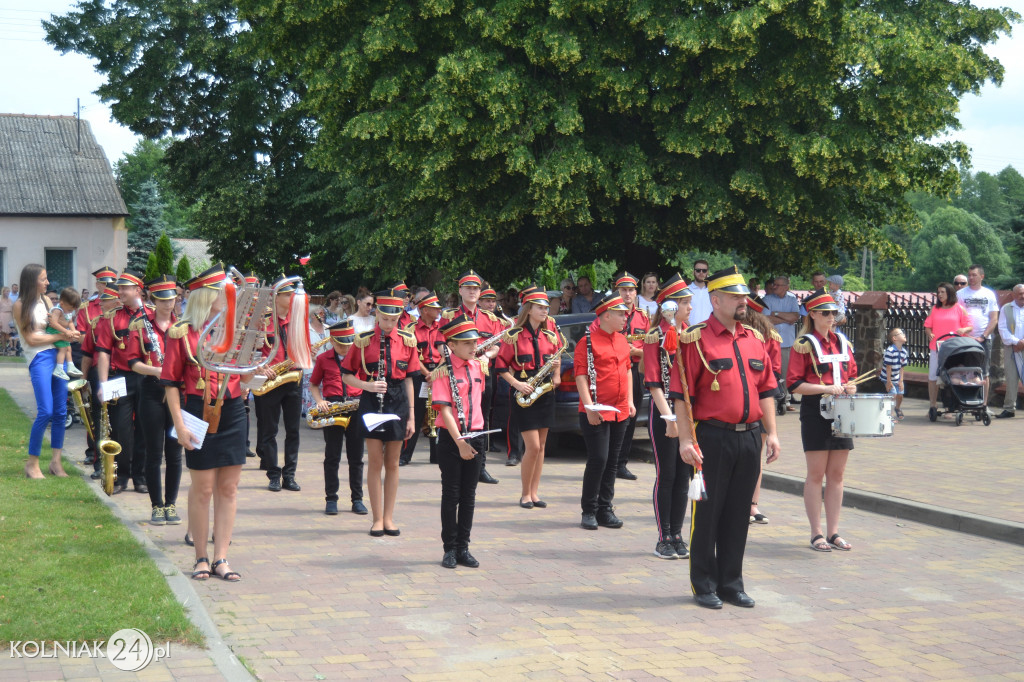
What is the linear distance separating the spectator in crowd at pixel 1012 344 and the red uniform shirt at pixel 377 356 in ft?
37.3

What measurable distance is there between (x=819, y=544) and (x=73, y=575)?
552cm

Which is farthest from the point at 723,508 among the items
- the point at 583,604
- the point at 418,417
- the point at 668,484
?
the point at 418,417

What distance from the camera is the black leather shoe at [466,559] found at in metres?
8.09

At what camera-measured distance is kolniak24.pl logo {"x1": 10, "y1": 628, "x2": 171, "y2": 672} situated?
17.9ft

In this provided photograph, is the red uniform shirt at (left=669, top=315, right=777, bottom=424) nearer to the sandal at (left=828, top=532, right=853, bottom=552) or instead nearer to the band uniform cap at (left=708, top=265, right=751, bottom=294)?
the band uniform cap at (left=708, top=265, right=751, bottom=294)

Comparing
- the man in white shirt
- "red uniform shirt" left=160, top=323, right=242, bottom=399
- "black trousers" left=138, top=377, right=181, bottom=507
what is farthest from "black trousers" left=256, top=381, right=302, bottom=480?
A: the man in white shirt

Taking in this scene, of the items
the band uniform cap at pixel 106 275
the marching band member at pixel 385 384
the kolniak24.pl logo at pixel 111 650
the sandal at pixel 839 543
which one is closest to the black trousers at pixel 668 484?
the sandal at pixel 839 543

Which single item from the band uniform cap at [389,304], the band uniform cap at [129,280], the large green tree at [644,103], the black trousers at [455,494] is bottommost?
the black trousers at [455,494]

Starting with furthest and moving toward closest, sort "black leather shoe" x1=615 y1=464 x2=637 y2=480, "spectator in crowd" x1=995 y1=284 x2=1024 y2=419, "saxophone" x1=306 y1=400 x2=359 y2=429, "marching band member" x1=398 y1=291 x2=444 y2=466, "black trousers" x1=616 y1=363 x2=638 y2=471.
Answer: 1. "spectator in crowd" x1=995 y1=284 x2=1024 y2=419
2. "marching band member" x1=398 y1=291 x2=444 y2=466
3. "black leather shoe" x1=615 y1=464 x2=637 y2=480
4. "black trousers" x1=616 y1=363 x2=638 y2=471
5. "saxophone" x1=306 y1=400 x2=359 y2=429

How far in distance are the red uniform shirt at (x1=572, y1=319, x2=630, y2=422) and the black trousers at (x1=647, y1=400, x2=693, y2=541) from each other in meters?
0.92

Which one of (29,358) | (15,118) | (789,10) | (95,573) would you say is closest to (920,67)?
(789,10)

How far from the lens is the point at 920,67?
15.9 m

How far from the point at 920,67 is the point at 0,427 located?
14.0 metres

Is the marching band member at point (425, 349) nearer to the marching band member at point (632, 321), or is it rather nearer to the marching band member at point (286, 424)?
the marching band member at point (286, 424)
